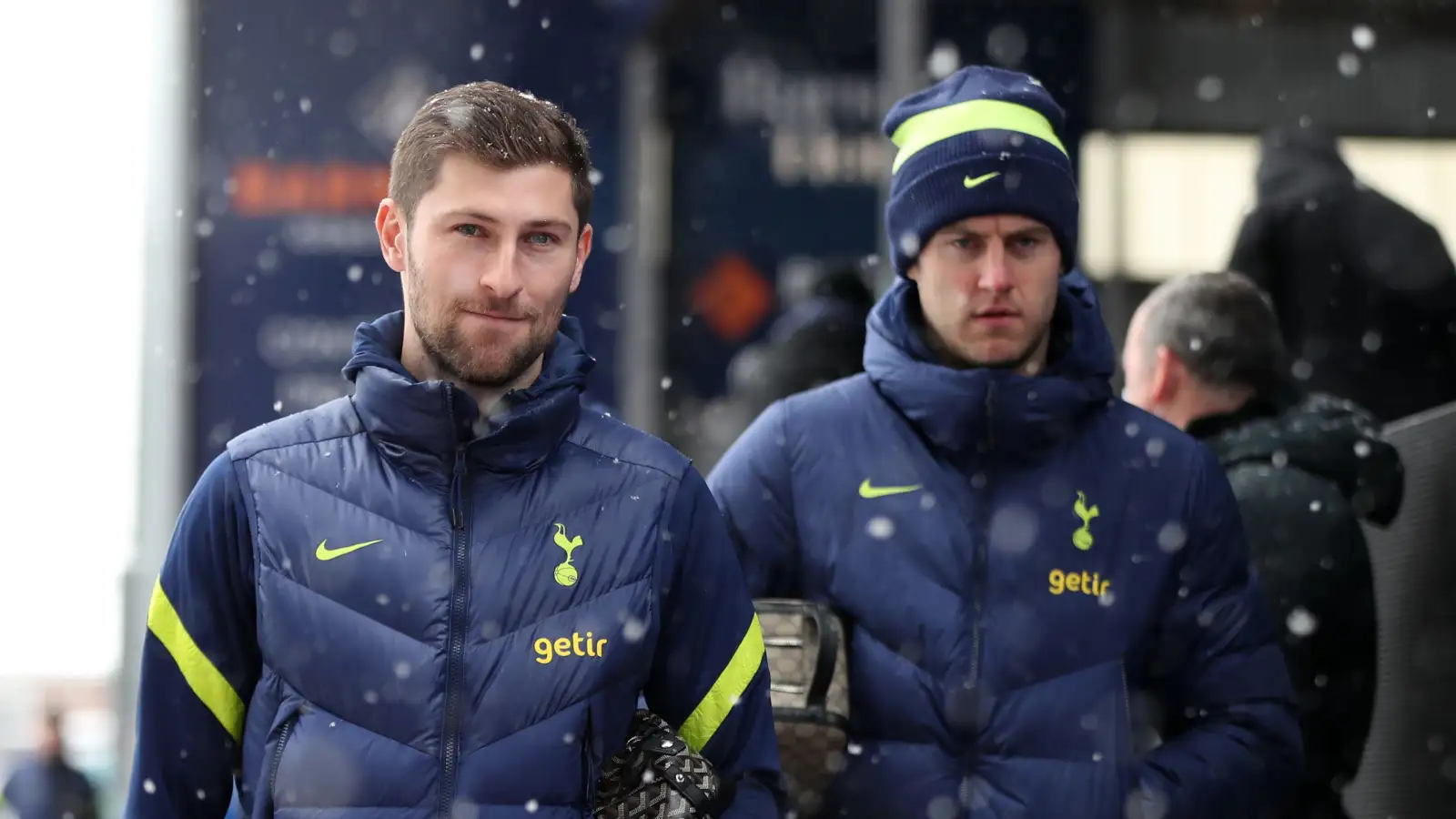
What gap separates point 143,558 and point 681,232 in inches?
83.6

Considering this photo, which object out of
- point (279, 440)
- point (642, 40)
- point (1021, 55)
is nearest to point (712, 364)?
point (642, 40)

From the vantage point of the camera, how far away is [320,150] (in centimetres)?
768

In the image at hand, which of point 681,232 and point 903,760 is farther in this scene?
point 681,232

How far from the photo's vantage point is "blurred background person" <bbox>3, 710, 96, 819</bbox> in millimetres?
8625

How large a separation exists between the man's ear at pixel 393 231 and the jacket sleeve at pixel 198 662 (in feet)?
1.33

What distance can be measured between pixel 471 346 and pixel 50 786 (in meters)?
6.34

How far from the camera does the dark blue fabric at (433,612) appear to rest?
9.92ft

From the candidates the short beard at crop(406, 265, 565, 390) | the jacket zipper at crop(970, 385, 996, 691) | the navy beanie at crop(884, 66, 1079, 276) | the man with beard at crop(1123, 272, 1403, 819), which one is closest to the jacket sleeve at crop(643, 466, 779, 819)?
the short beard at crop(406, 265, 565, 390)

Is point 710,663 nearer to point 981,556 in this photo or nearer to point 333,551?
point 333,551

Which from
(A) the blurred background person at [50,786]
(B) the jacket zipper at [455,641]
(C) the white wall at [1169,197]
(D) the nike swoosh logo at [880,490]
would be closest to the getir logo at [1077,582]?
(D) the nike swoosh logo at [880,490]

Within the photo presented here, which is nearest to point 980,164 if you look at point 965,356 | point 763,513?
point 965,356

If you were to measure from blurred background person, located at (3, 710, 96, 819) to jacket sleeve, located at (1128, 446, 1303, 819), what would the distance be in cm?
578

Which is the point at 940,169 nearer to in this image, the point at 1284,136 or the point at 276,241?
the point at 1284,136

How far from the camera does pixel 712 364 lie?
25.6 feet
